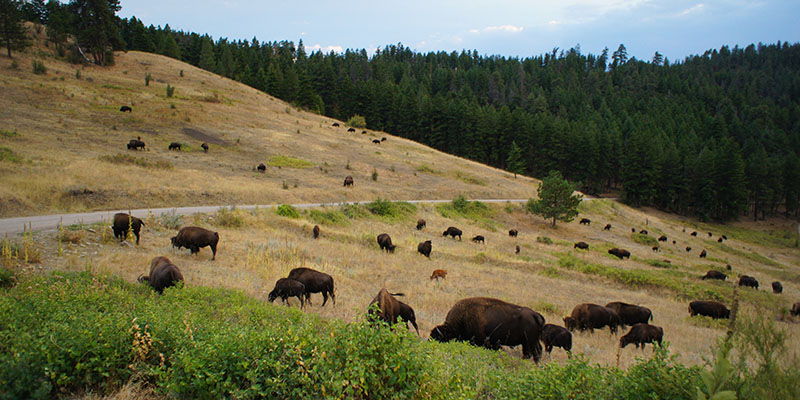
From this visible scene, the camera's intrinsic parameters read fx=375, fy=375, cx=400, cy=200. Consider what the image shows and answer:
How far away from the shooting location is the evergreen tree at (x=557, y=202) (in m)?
39.1

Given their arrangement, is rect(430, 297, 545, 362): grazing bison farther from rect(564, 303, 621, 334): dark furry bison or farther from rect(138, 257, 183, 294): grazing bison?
rect(138, 257, 183, 294): grazing bison

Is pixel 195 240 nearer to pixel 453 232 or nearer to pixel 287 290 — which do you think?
pixel 287 290

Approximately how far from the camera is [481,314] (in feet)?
29.0

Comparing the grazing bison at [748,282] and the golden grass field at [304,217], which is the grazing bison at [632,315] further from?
the grazing bison at [748,282]

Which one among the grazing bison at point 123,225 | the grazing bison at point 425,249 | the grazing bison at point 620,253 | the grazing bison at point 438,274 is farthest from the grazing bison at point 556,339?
the grazing bison at point 620,253

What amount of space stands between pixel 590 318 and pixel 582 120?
4477 inches

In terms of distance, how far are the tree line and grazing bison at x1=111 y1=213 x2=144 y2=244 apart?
212 ft

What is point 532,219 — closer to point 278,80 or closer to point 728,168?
point 728,168

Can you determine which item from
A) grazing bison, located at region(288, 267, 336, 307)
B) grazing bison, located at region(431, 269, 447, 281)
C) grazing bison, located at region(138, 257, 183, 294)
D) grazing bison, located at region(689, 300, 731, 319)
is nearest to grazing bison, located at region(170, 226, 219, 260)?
grazing bison, located at region(138, 257, 183, 294)

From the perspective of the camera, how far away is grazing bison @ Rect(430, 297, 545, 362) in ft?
28.4

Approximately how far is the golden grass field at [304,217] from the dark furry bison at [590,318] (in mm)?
423

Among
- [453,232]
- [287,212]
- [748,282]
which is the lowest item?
[748,282]

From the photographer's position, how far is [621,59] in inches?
7731

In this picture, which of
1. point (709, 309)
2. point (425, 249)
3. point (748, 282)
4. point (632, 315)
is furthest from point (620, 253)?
point (632, 315)
